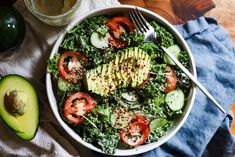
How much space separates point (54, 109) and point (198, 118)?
429 millimetres

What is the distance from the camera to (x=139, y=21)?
1437 mm

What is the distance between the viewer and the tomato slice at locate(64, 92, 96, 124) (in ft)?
4.54

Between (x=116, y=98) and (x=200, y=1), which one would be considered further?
(x=200, y=1)

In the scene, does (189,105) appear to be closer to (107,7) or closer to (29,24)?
(107,7)

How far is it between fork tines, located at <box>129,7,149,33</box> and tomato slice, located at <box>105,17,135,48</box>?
17mm

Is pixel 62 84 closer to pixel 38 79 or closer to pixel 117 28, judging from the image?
pixel 38 79

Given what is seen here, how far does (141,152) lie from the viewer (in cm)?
Answer: 140

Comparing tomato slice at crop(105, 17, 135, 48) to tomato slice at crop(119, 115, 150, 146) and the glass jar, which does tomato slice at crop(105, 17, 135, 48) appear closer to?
the glass jar

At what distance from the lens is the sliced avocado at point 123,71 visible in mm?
1395

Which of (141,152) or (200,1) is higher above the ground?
(200,1)

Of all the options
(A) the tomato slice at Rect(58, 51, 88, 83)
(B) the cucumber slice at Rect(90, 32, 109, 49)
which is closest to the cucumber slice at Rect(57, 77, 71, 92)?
(A) the tomato slice at Rect(58, 51, 88, 83)

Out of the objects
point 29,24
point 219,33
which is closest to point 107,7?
point 29,24

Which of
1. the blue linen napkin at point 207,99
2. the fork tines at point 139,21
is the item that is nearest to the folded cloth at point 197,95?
the blue linen napkin at point 207,99

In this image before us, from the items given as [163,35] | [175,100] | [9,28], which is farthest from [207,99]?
[9,28]
